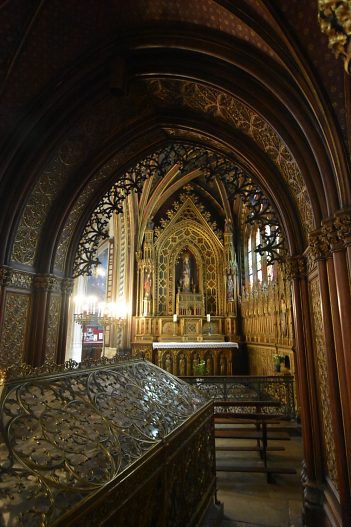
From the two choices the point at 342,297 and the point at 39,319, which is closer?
the point at 342,297

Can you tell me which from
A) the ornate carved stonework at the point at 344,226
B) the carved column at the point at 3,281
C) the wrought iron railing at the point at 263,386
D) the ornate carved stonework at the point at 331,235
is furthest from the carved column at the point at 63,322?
the ornate carved stonework at the point at 344,226

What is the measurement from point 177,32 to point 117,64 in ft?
2.80

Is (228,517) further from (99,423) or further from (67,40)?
(67,40)

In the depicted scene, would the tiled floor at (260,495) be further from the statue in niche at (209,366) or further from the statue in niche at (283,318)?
the statue in niche at (209,366)

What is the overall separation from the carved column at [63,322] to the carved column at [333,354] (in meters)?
4.48

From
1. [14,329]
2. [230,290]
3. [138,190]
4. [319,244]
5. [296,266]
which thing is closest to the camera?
[319,244]

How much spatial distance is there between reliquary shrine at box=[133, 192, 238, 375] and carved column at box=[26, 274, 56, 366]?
6.57 m

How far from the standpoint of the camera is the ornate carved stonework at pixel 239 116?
13.8 ft

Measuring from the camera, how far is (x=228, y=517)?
11.3 feet

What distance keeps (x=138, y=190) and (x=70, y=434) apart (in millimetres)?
4669

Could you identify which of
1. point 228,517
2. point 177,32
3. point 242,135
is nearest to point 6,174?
point 177,32

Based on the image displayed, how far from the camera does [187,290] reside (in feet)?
42.7

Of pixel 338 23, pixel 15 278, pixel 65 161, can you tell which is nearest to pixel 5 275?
pixel 15 278

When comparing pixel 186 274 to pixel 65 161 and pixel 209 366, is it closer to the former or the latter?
pixel 209 366
